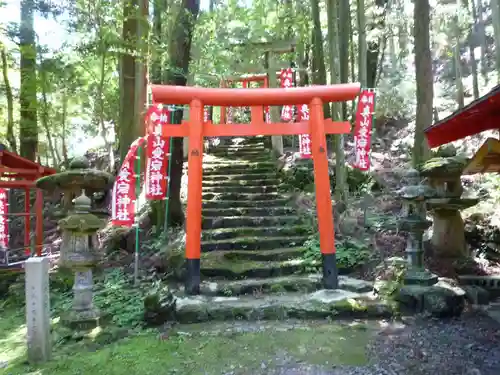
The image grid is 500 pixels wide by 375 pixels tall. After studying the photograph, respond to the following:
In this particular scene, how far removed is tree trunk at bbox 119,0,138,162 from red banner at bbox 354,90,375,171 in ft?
17.0

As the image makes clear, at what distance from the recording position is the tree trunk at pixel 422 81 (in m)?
8.12

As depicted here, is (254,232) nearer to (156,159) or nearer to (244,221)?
(244,221)

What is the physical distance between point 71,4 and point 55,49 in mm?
2309

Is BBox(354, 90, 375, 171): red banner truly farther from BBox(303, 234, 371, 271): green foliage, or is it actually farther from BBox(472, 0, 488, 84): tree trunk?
BBox(472, 0, 488, 84): tree trunk

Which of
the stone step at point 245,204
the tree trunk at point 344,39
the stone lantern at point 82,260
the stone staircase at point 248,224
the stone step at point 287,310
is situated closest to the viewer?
the stone lantern at point 82,260

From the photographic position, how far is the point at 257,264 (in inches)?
274

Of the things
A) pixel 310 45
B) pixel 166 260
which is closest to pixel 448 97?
pixel 310 45

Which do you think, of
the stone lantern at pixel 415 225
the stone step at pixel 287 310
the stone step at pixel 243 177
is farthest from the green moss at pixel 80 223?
the stone step at pixel 243 177

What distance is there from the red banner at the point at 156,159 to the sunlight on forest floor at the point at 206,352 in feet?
9.22

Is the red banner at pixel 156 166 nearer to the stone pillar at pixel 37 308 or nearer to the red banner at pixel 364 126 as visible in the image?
the stone pillar at pixel 37 308

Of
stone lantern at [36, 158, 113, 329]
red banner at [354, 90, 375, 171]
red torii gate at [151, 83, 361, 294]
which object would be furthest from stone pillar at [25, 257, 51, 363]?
red banner at [354, 90, 375, 171]

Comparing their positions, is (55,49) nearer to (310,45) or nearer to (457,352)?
(310,45)

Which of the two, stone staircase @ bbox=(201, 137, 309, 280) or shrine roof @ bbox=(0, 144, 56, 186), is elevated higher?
shrine roof @ bbox=(0, 144, 56, 186)

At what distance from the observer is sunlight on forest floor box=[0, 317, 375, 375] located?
3.96 metres
